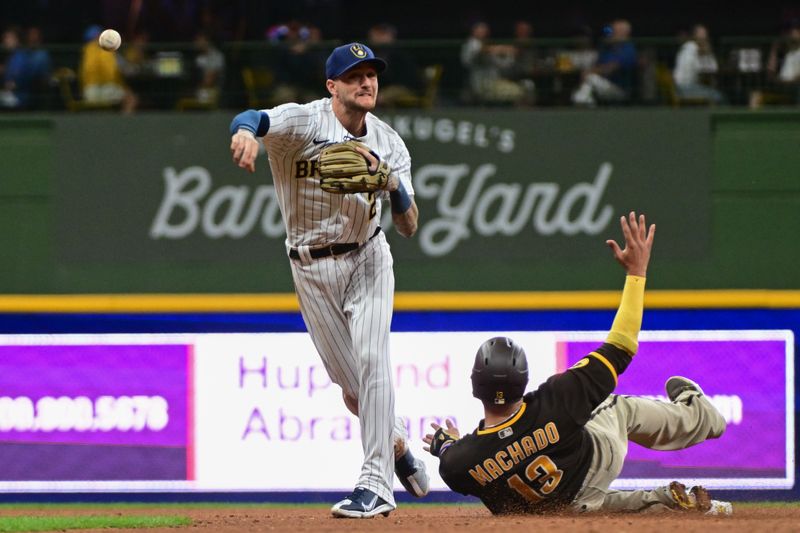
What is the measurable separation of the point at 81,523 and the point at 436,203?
4599mm

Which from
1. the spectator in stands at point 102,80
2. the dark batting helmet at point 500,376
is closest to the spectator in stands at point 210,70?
the spectator in stands at point 102,80

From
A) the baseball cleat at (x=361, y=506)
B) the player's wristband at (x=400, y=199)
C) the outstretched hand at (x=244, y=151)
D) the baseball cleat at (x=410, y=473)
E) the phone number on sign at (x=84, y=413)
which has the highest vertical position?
the outstretched hand at (x=244, y=151)

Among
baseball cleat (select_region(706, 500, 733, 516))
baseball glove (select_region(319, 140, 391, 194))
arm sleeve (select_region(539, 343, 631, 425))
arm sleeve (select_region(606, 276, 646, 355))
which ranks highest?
baseball glove (select_region(319, 140, 391, 194))

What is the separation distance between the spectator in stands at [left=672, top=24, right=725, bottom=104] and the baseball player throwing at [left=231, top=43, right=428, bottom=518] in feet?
17.1

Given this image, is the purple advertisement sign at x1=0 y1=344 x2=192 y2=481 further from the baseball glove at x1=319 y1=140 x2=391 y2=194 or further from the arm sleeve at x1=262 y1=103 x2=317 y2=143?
the baseball glove at x1=319 y1=140 x2=391 y2=194

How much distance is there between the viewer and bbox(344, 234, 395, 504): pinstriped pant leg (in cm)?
508

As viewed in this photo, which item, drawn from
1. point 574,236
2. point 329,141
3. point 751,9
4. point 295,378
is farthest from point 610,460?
point 751,9

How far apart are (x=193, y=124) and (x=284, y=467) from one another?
11.2ft

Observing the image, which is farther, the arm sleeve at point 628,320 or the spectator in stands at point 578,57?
the spectator in stands at point 578,57

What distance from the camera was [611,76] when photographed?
1008 cm

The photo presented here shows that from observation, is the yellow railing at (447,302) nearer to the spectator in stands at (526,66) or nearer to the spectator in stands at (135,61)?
the spectator in stands at (526,66)

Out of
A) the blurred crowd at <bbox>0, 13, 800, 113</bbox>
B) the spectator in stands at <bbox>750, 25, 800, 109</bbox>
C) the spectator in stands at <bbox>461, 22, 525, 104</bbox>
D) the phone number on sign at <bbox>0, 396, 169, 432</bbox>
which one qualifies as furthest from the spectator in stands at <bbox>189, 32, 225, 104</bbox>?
the spectator in stands at <bbox>750, 25, 800, 109</bbox>

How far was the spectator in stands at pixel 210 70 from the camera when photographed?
10.2 m

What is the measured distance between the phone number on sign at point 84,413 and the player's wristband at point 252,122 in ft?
11.3
